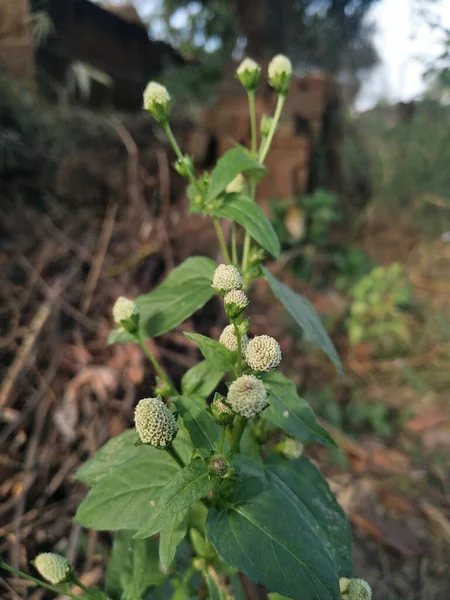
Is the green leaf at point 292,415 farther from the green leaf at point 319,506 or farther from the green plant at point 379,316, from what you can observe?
the green plant at point 379,316

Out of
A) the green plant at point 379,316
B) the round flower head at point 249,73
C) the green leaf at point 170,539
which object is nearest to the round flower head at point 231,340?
the green leaf at point 170,539

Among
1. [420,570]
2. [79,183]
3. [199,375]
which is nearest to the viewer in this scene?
[199,375]

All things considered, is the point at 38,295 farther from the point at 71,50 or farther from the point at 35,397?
the point at 71,50

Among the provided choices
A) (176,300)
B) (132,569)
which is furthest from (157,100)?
(132,569)

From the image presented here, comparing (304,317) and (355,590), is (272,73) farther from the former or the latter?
(355,590)

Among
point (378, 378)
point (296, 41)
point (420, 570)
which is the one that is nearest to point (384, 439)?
point (378, 378)

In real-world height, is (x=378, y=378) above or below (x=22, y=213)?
below

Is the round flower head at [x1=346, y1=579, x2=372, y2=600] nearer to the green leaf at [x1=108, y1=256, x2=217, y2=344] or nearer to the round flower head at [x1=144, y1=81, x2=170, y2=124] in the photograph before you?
the green leaf at [x1=108, y1=256, x2=217, y2=344]
